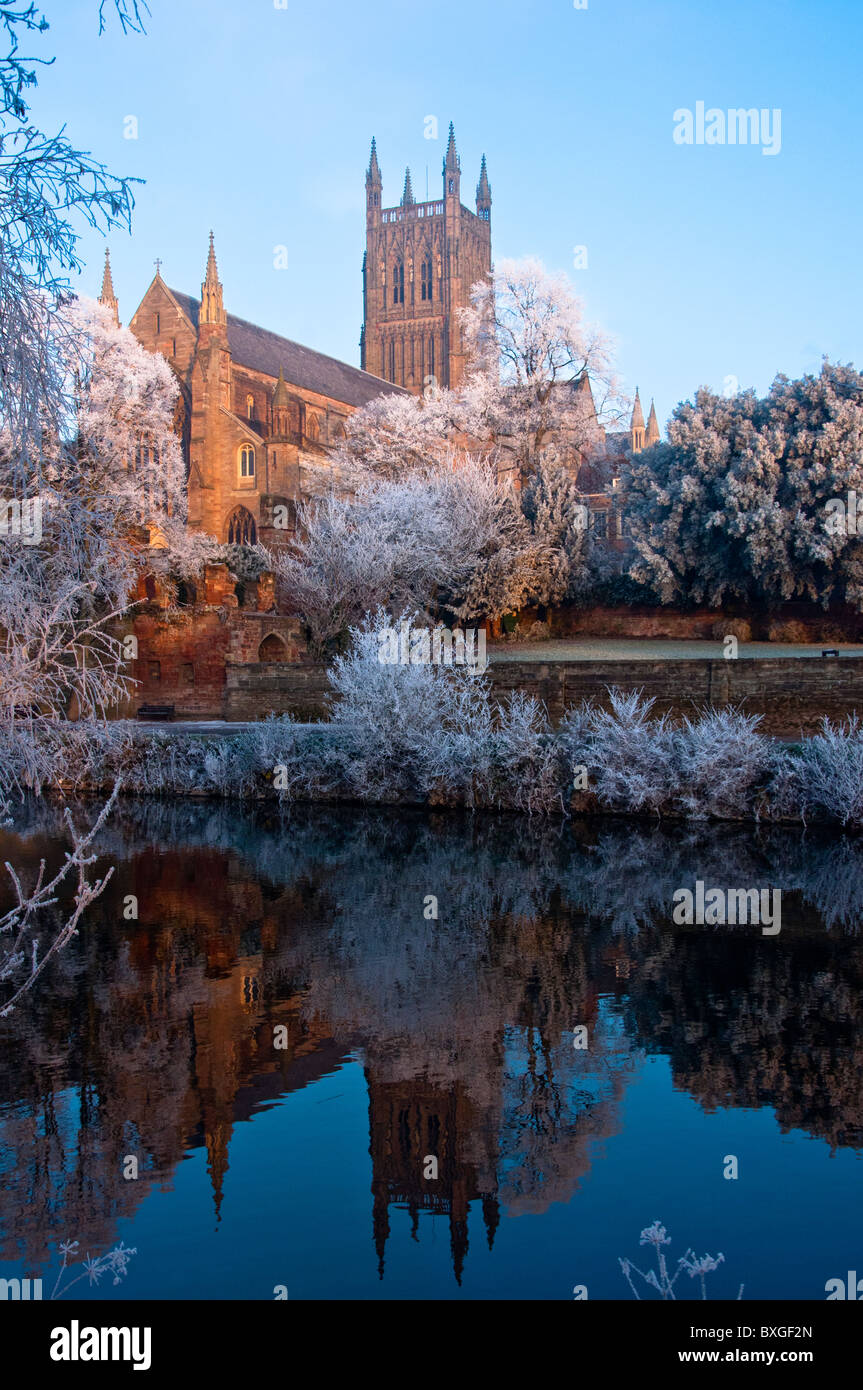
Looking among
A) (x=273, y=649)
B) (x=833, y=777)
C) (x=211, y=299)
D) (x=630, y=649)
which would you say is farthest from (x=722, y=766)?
(x=211, y=299)

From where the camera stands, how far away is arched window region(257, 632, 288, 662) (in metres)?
30.2

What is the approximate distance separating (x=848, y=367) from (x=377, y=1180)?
94.3ft

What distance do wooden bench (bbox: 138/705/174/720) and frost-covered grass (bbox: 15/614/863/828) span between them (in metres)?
5.83

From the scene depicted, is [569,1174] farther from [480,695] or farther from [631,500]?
[631,500]

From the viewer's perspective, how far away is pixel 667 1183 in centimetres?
564

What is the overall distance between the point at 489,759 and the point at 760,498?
13.8 m

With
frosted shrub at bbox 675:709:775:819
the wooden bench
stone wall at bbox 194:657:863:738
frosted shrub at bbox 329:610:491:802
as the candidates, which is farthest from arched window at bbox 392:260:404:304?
frosted shrub at bbox 675:709:775:819

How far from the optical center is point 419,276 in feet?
231

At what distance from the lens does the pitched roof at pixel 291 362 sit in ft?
155

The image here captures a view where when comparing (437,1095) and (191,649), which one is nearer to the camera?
(437,1095)

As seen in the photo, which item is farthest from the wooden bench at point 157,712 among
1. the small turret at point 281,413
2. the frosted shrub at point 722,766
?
the small turret at point 281,413

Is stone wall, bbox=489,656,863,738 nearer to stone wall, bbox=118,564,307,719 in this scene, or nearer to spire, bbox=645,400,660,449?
stone wall, bbox=118,564,307,719

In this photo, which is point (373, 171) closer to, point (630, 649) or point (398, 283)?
point (398, 283)

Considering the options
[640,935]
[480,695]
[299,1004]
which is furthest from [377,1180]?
[480,695]
